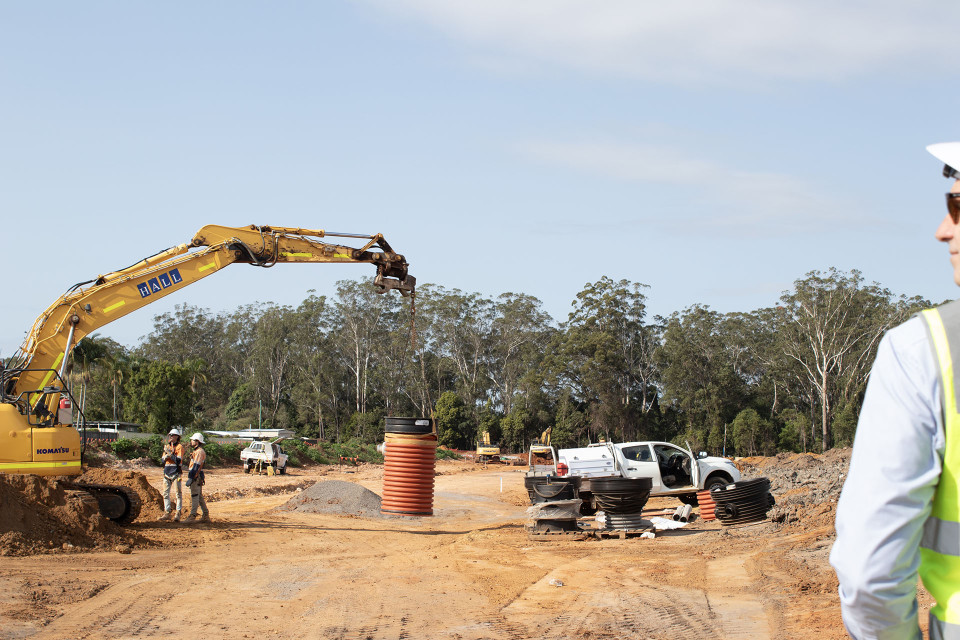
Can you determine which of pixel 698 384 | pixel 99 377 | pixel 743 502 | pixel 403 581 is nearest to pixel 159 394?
pixel 99 377

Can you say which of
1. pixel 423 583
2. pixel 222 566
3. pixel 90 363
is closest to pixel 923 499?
pixel 423 583

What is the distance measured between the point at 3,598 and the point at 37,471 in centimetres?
587

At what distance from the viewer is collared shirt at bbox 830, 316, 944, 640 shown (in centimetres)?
183

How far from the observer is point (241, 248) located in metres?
18.2

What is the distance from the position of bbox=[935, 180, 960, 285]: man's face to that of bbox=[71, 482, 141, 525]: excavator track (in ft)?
55.9

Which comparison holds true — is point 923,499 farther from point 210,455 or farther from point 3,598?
point 210,455

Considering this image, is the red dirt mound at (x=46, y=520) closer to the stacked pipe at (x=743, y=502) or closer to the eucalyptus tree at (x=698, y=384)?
the stacked pipe at (x=743, y=502)

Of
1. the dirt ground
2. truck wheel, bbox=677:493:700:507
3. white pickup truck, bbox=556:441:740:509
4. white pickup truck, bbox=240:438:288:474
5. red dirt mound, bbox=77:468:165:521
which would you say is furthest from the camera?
white pickup truck, bbox=240:438:288:474

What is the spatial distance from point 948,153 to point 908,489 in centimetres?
77

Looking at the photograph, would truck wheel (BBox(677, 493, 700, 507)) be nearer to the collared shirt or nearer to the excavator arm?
the excavator arm

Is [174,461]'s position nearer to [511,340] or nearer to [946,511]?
[946,511]

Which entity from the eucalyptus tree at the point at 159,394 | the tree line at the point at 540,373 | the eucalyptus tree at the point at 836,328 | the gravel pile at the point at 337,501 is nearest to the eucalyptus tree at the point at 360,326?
the tree line at the point at 540,373

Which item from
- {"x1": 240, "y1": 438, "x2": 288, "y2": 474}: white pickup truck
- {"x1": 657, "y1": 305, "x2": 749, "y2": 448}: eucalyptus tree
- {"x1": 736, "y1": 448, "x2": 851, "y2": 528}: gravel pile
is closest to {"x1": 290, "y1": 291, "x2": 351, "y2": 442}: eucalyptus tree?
{"x1": 657, "y1": 305, "x2": 749, "y2": 448}: eucalyptus tree

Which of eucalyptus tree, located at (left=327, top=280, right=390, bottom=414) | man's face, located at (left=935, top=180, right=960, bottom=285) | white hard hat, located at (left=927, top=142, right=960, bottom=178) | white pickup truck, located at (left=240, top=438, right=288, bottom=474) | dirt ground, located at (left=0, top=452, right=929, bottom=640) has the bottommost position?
white pickup truck, located at (left=240, top=438, right=288, bottom=474)
